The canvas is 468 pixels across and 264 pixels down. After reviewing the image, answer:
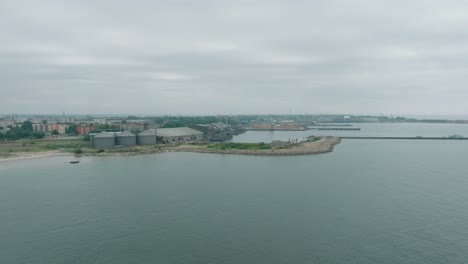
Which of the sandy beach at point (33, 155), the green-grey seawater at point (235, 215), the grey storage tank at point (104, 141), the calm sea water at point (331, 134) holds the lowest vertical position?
the green-grey seawater at point (235, 215)

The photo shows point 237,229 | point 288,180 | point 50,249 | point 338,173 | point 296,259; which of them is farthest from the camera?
point 338,173

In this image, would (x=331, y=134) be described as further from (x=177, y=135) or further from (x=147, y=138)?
(x=147, y=138)

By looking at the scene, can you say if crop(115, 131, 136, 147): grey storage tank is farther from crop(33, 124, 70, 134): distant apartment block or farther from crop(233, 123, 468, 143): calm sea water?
crop(33, 124, 70, 134): distant apartment block

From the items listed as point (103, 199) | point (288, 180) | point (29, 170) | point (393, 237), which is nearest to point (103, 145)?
point (29, 170)

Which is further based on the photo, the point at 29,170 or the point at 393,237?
the point at 29,170

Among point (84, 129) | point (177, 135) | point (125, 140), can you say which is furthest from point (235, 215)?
point (84, 129)

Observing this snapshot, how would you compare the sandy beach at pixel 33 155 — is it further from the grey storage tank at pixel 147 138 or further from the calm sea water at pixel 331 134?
the calm sea water at pixel 331 134

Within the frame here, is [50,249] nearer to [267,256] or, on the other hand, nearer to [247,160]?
[267,256]

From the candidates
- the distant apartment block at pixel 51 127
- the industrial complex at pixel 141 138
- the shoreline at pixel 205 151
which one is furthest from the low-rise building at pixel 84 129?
the shoreline at pixel 205 151
